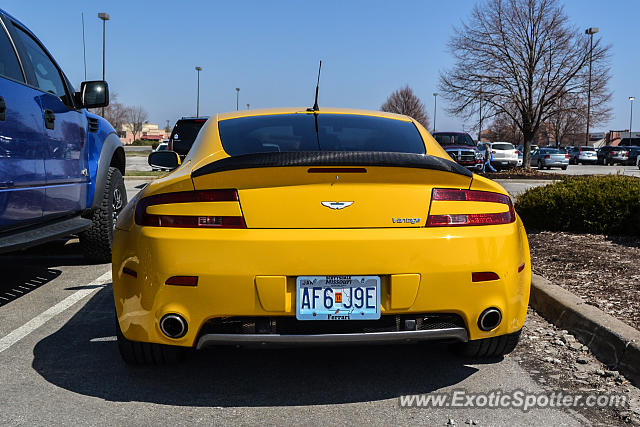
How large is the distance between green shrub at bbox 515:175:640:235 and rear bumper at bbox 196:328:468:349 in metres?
5.12

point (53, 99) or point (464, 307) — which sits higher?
point (53, 99)

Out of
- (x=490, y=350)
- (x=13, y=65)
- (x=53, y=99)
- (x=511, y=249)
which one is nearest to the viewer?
(x=511, y=249)

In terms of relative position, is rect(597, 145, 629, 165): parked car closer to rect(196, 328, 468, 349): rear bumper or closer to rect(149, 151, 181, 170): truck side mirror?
rect(149, 151, 181, 170): truck side mirror

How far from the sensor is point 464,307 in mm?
3199

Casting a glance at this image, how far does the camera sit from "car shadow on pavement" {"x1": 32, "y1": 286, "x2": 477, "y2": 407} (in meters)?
3.37

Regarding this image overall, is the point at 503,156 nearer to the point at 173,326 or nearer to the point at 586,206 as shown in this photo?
the point at 586,206

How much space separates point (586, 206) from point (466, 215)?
5.23 meters

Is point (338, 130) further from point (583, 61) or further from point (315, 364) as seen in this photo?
point (583, 61)

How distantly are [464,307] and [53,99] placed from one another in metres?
3.90

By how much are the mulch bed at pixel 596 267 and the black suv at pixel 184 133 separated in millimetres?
9877

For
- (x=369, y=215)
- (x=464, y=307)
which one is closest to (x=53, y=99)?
(x=369, y=215)

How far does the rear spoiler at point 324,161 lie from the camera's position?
10.5ft

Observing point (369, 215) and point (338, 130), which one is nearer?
point (369, 215)

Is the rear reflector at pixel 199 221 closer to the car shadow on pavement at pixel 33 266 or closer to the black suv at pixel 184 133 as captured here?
the car shadow on pavement at pixel 33 266
